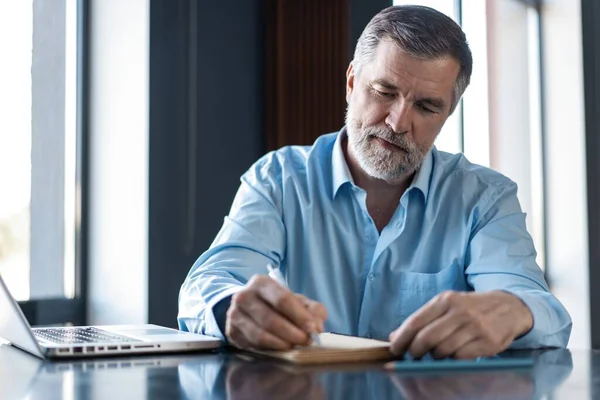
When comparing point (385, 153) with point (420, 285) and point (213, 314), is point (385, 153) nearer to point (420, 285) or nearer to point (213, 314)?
point (420, 285)

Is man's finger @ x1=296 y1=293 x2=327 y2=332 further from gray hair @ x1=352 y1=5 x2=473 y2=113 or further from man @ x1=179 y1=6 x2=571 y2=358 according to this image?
gray hair @ x1=352 y1=5 x2=473 y2=113

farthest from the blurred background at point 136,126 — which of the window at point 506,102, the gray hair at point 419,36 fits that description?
the window at point 506,102

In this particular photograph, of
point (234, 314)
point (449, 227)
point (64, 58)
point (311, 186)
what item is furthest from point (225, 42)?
point (234, 314)

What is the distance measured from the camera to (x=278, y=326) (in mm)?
1295

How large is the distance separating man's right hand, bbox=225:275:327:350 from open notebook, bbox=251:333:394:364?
2 centimetres

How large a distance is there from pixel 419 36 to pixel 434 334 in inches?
39.7

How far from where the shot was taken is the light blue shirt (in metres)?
1.96

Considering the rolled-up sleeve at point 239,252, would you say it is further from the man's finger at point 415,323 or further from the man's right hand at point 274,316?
the man's finger at point 415,323

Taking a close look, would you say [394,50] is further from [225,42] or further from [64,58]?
[64,58]

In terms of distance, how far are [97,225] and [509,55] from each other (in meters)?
3.57

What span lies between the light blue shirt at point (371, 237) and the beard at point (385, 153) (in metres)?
0.05

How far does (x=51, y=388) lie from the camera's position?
103 centimetres

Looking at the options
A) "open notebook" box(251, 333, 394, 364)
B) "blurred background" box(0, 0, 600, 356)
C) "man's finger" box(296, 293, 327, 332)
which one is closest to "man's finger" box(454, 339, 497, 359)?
"open notebook" box(251, 333, 394, 364)

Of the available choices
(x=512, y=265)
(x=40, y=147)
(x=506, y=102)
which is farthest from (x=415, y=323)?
(x=506, y=102)
